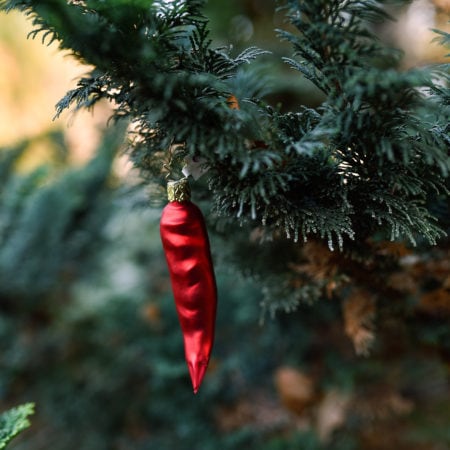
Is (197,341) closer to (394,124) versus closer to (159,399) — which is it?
(394,124)

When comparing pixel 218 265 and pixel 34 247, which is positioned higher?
pixel 34 247

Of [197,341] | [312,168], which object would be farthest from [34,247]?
[312,168]

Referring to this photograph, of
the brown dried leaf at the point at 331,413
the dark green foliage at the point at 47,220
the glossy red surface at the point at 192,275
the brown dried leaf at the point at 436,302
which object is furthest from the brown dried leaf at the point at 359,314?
the dark green foliage at the point at 47,220

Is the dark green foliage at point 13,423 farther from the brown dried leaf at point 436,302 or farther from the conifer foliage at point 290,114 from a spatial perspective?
the brown dried leaf at point 436,302

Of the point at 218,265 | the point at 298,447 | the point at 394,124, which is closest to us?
the point at 394,124

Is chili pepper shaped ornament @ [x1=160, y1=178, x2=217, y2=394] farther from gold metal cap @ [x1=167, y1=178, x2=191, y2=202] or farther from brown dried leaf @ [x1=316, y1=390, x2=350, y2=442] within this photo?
brown dried leaf @ [x1=316, y1=390, x2=350, y2=442]

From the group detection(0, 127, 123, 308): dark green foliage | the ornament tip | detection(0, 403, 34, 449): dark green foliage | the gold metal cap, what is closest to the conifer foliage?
the gold metal cap

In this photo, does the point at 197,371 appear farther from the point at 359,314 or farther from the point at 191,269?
the point at 359,314
